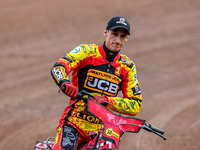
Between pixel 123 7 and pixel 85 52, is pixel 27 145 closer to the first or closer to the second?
pixel 85 52

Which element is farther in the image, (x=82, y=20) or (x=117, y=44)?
(x=82, y=20)

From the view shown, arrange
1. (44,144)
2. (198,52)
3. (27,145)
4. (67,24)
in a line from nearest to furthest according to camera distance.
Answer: (44,144) → (27,145) → (198,52) → (67,24)

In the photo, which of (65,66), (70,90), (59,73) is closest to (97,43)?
(65,66)

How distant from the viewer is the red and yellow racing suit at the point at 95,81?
4.61 m

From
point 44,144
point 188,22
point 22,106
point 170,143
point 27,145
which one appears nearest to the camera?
point 44,144

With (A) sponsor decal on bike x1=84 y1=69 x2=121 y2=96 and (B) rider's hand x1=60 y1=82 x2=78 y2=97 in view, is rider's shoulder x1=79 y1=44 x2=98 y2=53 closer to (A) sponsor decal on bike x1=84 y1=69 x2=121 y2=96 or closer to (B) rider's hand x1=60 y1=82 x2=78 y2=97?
(A) sponsor decal on bike x1=84 y1=69 x2=121 y2=96

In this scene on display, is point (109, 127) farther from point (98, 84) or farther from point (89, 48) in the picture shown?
point (89, 48)

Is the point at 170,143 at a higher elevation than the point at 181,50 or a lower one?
lower

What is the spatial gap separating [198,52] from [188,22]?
388 centimetres

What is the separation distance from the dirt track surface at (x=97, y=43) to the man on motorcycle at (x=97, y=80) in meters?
3.58

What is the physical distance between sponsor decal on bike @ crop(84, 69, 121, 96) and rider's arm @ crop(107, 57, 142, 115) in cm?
18

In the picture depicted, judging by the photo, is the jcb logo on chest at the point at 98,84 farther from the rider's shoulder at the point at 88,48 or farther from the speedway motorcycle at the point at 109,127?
the speedway motorcycle at the point at 109,127

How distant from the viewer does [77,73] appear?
15.8ft

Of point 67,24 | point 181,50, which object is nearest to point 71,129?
point 181,50
